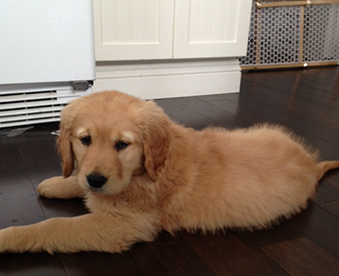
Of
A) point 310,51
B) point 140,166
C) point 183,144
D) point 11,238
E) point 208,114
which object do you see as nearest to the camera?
point 11,238

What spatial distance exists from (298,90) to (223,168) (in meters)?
2.41

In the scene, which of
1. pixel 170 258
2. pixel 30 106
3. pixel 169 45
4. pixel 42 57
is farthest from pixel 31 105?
pixel 170 258

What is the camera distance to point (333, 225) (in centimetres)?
138

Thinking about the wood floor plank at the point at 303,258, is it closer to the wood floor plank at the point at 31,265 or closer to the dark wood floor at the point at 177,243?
the dark wood floor at the point at 177,243

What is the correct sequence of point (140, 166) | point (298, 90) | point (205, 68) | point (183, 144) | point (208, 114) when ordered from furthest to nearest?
point (298, 90), point (205, 68), point (208, 114), point (183, 144), point (140, 166)

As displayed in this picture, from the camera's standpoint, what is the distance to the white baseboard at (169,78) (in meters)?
2.76

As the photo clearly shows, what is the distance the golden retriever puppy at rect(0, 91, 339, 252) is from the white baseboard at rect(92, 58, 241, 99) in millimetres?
1429

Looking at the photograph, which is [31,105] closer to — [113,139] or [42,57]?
[42,57]

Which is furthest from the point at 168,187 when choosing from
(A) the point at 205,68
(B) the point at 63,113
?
(A) the point at 205,68

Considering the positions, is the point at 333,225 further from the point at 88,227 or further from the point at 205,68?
the point at 205,68

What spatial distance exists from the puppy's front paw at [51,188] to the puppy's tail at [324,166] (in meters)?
1.12

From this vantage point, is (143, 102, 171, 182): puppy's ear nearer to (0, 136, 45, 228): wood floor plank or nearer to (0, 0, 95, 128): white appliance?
(0, 136, 45, 228): wood floor plank

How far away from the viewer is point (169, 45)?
9.30 feet

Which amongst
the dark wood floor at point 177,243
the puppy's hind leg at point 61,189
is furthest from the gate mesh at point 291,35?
the puppy's hind leg at point 61,189
